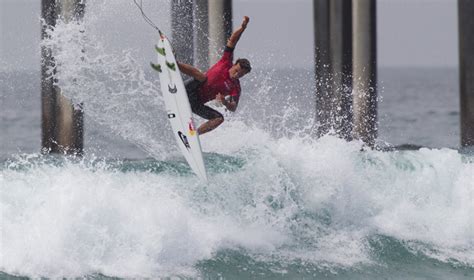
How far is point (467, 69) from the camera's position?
16266 millimetres

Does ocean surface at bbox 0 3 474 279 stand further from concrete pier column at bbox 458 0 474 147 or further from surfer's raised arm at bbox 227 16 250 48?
concrete pier column at bbox 458 0 474 147

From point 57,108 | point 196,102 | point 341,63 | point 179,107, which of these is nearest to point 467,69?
point 341,63

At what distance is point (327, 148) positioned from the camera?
1068 centimetres

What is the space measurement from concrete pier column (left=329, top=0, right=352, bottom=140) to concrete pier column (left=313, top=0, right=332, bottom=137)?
0.08 metres

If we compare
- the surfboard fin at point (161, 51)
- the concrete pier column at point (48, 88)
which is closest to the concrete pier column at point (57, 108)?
the concrete pier column at point (48, 88)

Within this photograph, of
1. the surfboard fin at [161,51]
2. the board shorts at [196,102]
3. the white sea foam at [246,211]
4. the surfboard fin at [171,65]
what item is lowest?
the white sea foam at [246,211]

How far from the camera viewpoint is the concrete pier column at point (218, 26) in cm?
1538

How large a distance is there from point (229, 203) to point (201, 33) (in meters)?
6.67

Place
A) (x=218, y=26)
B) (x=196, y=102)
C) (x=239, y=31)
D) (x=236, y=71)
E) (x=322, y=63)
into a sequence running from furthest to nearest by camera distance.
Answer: (x=322, y=63), (x=218, y=26), (x=196, y=102), (x=236, y=71), (x=239, y=31)

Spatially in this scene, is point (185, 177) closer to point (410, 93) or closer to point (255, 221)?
point (255, 221)

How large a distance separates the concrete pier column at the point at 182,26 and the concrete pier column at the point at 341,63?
2.30 m

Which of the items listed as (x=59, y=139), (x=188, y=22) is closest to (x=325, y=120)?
(x=188, y=22)

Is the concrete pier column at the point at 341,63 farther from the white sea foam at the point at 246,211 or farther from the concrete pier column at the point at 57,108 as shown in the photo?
the concrete pier column at the point at 57,108

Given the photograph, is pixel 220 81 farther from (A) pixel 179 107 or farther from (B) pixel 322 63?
(B) pixel 322 63
